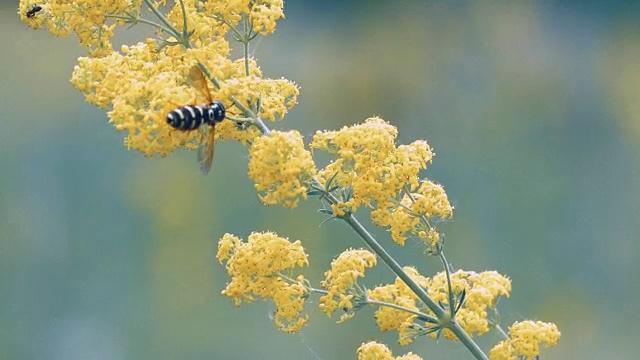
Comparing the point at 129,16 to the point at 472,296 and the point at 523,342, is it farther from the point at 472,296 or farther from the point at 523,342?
the point at 523,342

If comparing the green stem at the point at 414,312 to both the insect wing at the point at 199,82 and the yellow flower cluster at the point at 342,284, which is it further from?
the insect wing at the point at 199,82

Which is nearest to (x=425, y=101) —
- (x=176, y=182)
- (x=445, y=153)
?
(x=445, y=153)

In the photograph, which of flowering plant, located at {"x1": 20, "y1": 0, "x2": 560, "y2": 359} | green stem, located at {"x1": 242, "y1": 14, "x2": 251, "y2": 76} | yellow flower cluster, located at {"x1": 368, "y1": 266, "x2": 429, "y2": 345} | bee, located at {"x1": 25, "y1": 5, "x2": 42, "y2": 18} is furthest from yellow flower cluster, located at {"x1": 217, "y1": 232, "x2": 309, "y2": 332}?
bee, located at {"x1": 25, "y1": 5, "x2": 42, "y2": 18}

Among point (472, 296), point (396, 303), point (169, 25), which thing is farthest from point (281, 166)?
point (472, 296)

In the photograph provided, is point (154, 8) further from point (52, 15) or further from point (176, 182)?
point (176, 182)

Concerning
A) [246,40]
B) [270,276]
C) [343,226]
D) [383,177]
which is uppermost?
[343,226]

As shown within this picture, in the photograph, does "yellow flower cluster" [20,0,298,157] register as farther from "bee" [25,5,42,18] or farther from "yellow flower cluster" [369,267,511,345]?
"yellow flower cluster" [369,267,511,345]
